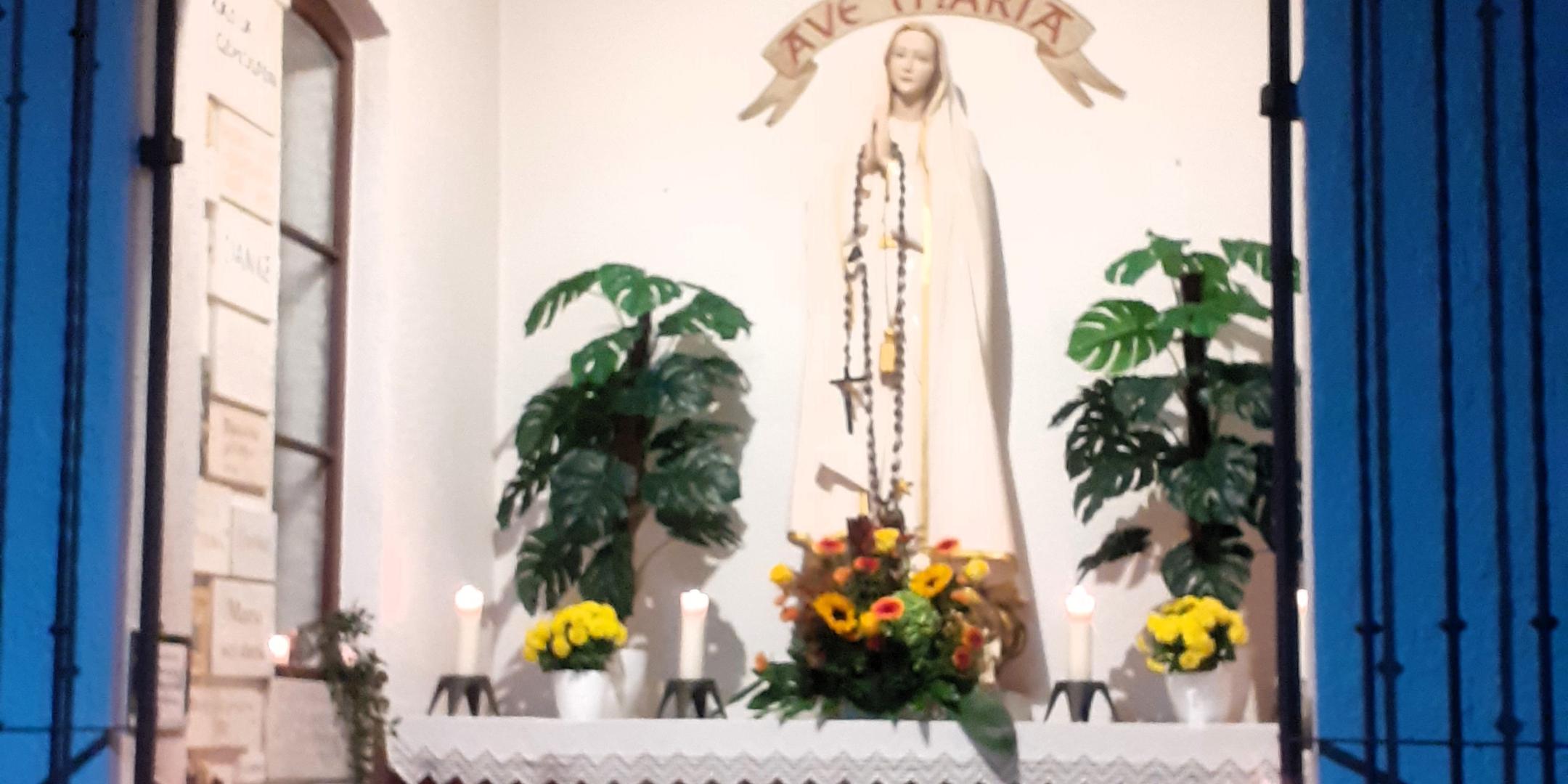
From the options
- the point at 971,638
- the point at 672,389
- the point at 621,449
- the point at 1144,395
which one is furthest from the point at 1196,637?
the point at 621,449

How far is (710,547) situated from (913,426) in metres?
0.99

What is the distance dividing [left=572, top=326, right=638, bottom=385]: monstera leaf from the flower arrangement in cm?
104

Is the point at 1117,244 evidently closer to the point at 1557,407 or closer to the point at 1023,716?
the point at 1023,716

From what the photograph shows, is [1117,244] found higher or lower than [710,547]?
higher

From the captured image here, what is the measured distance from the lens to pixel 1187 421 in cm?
608

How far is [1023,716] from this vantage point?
586cm

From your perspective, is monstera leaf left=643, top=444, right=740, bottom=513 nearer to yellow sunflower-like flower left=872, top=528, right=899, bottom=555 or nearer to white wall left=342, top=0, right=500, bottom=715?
white wall left=342, top=0, right=500, bottom=715

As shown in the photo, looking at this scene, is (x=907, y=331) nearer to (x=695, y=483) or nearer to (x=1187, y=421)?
(x=695, y=483)

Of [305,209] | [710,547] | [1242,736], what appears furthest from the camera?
[710,547]

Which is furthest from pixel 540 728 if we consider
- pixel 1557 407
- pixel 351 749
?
pixel 1557 407

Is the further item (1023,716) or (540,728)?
(1023,716)

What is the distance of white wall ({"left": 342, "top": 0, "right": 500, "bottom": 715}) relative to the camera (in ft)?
18.8

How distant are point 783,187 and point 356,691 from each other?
91.2 inches

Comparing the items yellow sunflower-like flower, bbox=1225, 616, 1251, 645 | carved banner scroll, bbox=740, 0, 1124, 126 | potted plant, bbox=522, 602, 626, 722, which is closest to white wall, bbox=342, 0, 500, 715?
potted plant, bbox=522, 602, 626, 722
